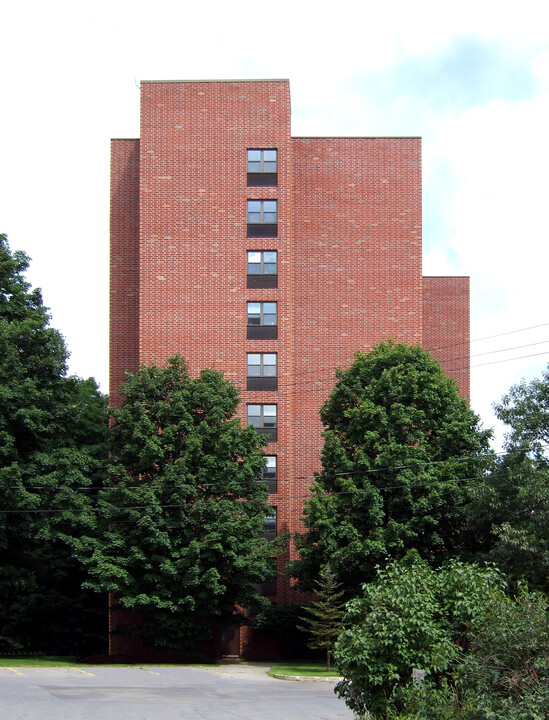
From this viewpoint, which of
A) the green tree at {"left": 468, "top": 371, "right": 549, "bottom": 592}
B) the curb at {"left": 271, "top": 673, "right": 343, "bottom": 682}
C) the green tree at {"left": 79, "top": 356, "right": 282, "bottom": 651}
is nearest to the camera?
the green tree at {"left": 468, "top": 371, "right": 549, "bottom": 592}

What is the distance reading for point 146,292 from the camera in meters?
42.4

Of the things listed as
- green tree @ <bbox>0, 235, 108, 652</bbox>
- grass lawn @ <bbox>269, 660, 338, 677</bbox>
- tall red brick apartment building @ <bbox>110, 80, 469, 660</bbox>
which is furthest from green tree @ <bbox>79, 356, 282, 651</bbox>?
tall red brick apartment building @ <bbox>110, 80, 469, 660</bbox>

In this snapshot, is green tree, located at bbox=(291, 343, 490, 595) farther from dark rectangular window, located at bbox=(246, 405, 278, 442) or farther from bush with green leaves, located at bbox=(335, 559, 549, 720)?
bush with green leaves, located at bbox=(335, 559, 549, 720)

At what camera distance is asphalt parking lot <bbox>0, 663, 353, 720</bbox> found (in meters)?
19.9

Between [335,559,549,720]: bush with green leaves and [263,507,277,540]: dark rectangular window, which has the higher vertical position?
[335,559,549,720]: bush with green leaves

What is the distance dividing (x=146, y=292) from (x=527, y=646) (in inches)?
1307

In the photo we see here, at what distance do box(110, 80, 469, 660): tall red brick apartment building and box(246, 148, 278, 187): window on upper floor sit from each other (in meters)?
0.07

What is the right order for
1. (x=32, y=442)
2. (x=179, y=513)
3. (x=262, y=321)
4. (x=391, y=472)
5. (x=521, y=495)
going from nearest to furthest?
(x=521, y=495)
(x=391, y=472)
(x=179, y=513)
(x=32, y=442)
(x=262, y=321)

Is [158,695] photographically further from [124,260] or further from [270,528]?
[124,260]

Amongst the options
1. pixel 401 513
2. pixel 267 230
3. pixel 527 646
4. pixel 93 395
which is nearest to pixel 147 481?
pixel 401 513

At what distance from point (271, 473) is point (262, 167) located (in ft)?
47.5

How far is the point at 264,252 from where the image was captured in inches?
1677

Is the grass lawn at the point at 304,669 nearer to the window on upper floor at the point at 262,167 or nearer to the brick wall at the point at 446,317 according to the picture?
the brick wall at the point at 446,317

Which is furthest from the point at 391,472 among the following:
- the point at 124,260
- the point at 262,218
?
the point at 124,260
